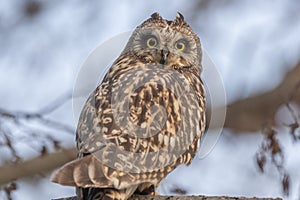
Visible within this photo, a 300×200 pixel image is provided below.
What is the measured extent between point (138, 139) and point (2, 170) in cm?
70

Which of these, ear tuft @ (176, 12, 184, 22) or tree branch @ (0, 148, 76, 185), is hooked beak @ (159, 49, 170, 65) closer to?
ear tuft @ (176, 12, 184, 22)

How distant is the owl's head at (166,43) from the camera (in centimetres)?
511

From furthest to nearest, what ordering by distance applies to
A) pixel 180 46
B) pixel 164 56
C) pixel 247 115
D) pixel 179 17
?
pixel 179 17 → pixel 180 46 → pixel 164 56 → pixel 247 115

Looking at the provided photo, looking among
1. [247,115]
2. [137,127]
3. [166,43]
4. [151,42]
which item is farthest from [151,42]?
[137,127]

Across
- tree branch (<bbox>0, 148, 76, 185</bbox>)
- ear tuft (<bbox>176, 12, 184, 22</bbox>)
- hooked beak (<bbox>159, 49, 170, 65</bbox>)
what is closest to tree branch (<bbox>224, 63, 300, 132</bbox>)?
hooked beak (<bbox>159, 49, 170, 65</bbox>)

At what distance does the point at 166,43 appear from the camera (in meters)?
5.21

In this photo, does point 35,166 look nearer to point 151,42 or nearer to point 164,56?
point 164,56

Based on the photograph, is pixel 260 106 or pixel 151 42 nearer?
pixel 260 106

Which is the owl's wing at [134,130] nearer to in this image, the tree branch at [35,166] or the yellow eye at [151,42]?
the tree branch at [35,166]

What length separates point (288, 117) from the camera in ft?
14.9

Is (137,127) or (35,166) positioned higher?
(137,127)

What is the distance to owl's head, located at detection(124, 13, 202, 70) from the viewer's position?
16.8ft

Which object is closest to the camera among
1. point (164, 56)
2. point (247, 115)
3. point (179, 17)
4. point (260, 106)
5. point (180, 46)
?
point (260, 106)

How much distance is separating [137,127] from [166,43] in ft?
3.86
